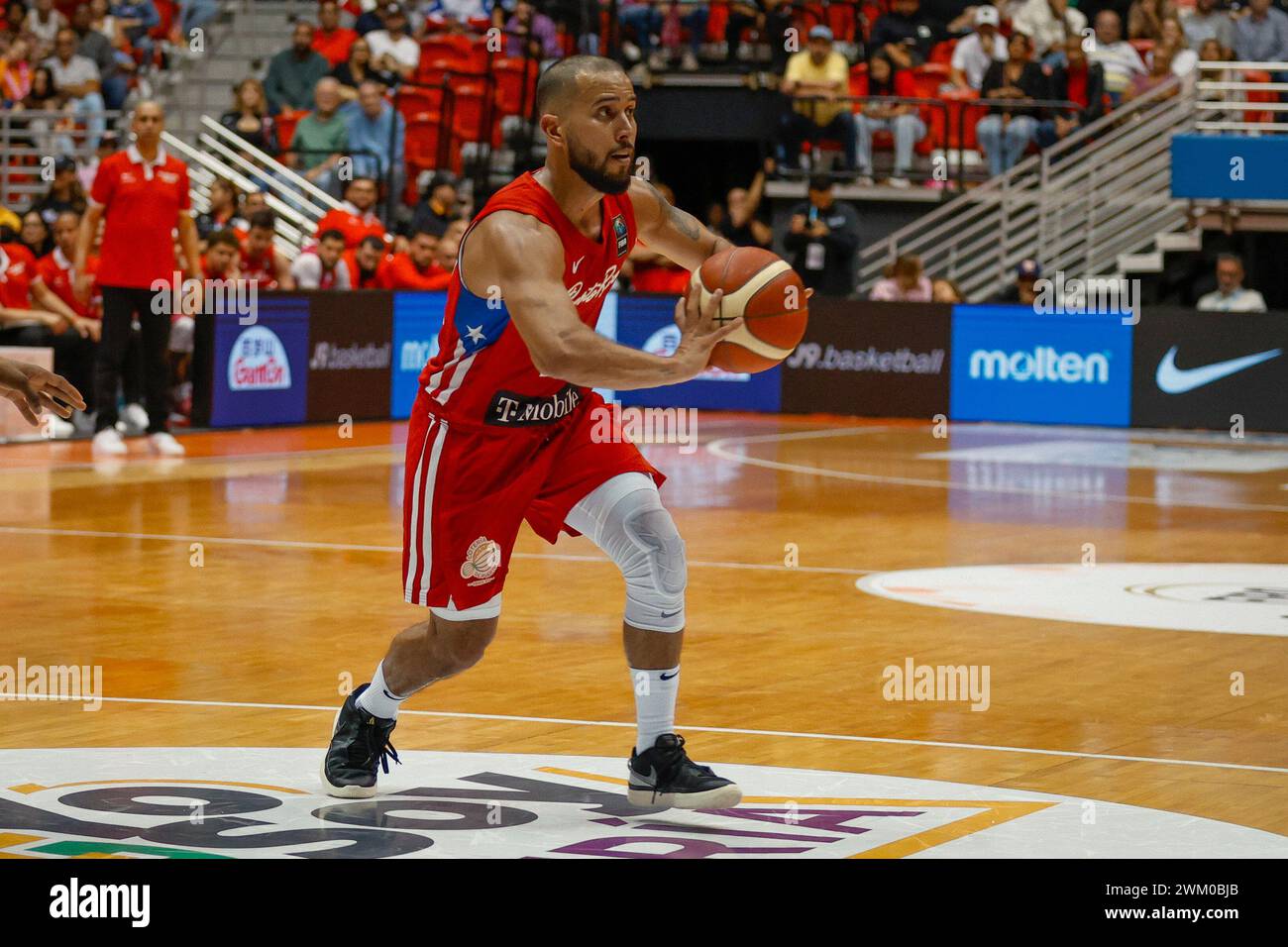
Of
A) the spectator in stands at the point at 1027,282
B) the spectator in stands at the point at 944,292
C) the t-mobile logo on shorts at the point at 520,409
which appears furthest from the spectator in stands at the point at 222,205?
the t-mobile logo on shorts at the point at 520,409

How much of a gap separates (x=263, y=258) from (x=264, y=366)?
0.95 m

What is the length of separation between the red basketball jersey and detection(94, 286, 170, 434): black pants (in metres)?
10.1

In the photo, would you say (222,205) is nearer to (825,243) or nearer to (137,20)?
(825,243)

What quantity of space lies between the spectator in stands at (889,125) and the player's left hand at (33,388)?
19298 millimetres

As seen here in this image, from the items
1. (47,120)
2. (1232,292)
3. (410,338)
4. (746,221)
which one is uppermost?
(47,120)

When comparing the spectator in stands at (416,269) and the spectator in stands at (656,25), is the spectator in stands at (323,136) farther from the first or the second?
the spectator in stands at (656,25)

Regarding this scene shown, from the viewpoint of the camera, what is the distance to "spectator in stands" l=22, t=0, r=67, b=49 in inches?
993

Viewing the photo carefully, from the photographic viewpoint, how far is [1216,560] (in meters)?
11.8

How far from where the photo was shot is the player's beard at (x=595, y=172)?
19.3 ft

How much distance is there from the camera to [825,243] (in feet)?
72.9

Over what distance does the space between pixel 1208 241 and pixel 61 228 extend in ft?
38.9

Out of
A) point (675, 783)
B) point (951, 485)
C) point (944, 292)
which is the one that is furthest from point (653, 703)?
point (944, 292)

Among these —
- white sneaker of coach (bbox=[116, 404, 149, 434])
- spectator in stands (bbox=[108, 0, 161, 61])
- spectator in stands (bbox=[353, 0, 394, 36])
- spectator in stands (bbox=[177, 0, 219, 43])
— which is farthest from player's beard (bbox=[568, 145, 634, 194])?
spectator in stands (bbox=[177, 0, 219, 43])
